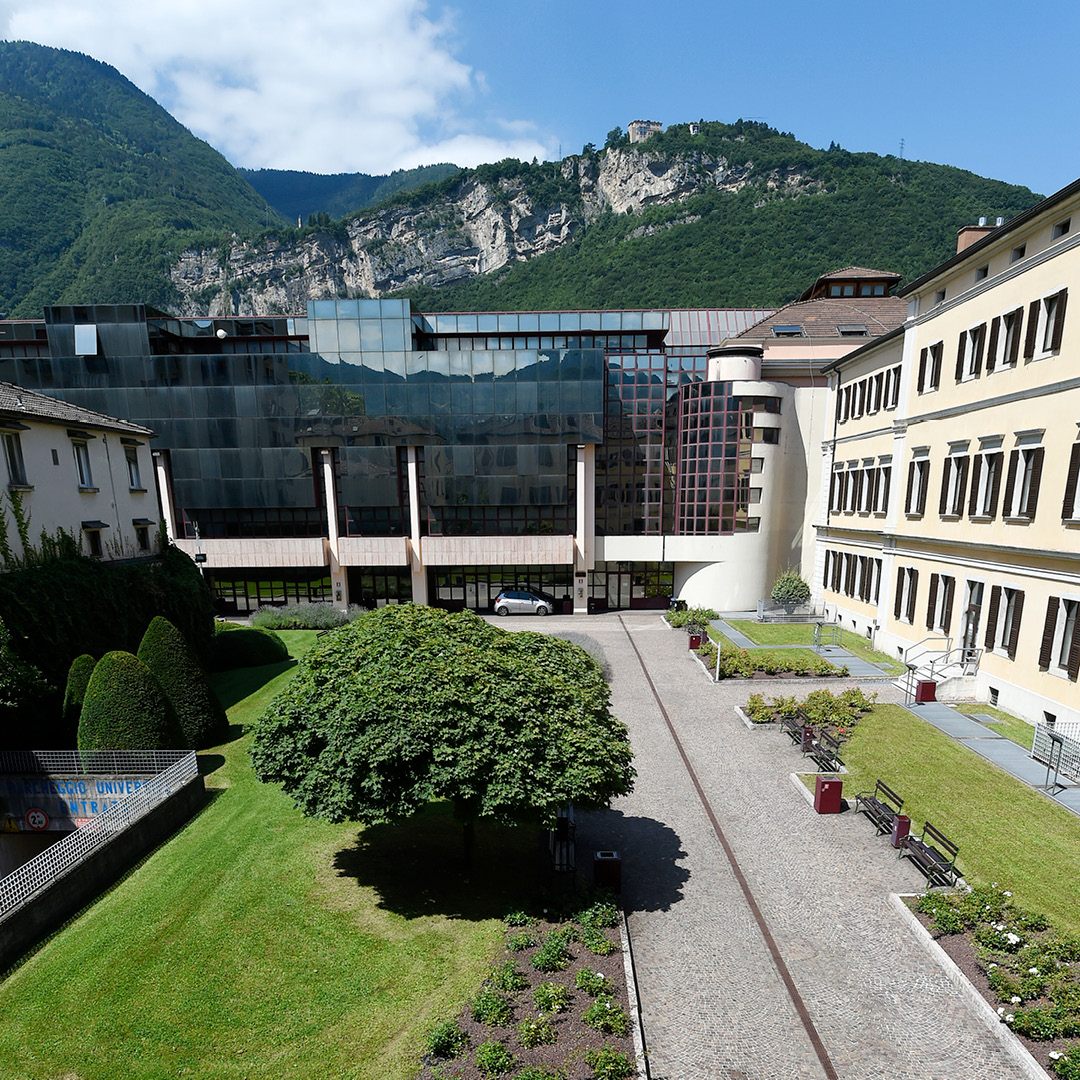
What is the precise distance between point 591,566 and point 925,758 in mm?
24114

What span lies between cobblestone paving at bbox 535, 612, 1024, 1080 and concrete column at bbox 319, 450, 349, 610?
2791cm

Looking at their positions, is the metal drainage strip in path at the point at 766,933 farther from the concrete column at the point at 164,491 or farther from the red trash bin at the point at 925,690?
the concrete column at the point at 164,491

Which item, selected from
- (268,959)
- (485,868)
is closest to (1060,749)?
(485,868)

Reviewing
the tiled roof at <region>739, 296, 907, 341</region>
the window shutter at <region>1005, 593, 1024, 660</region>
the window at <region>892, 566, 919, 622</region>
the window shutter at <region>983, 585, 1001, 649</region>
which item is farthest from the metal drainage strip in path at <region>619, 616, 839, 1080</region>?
the tiled roof at <region>739, 296, 907, 341</region>

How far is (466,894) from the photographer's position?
1195 cm

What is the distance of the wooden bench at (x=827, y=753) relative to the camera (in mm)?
17141

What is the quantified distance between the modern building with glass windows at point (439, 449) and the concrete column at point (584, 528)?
15 cm

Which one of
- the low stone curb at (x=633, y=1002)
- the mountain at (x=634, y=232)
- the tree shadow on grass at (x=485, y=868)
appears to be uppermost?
the mountain at (x=634, y=232)

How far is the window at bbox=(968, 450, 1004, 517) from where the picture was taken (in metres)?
20.8

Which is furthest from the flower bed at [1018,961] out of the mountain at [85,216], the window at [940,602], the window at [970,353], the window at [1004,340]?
the mountain at [85,216]

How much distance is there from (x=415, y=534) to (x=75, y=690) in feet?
72.7

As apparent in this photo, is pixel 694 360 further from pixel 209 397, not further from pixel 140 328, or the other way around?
pixel 140 328

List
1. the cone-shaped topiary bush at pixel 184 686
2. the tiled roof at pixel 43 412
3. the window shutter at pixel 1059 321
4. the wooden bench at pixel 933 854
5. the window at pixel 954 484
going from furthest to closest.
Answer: the window at pixel 954 484 → the tiled roof at pixel 43 412 → the cone-shaped topiary bush at pixel 184 686 → the window shutter at pixel 1059 321 → the wooden bench at pixel 933 854

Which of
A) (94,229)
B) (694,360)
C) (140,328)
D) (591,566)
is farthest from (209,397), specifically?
(94,229)
